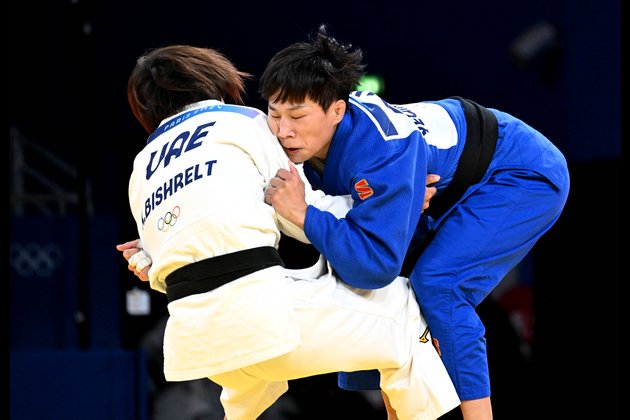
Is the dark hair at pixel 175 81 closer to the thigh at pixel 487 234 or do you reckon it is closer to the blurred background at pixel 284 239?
the thigh at pixel 487 234

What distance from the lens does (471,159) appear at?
2764 mm

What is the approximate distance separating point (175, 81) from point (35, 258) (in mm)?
2421

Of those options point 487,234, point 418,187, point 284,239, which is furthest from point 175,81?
point 284,239

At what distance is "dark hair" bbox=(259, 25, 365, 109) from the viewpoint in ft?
8.00

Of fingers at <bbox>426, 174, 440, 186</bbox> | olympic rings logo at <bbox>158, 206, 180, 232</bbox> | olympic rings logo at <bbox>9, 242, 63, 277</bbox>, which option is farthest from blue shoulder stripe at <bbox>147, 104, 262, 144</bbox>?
olympic rings logo at <bbox>9, 242, 63, 277</bbox>

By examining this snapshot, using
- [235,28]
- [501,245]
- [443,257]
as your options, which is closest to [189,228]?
[443,257]

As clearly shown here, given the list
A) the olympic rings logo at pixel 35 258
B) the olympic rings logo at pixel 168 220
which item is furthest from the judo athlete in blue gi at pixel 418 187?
the olympic rings logo at pixel 35 258

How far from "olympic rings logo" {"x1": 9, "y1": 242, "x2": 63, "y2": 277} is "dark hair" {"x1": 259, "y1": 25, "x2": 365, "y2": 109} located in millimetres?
2483

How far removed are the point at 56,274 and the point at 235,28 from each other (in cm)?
241

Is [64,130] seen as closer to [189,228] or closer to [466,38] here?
[466,38]

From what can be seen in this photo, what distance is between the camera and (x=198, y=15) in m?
6.38

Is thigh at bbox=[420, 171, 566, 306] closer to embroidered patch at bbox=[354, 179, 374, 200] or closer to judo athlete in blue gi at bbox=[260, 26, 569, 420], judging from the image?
judo athlete in blue gi at bbox=[260, 26, 569, 420]

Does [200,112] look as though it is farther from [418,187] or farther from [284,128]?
[418,187]

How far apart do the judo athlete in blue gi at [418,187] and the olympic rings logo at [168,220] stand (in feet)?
0.79
